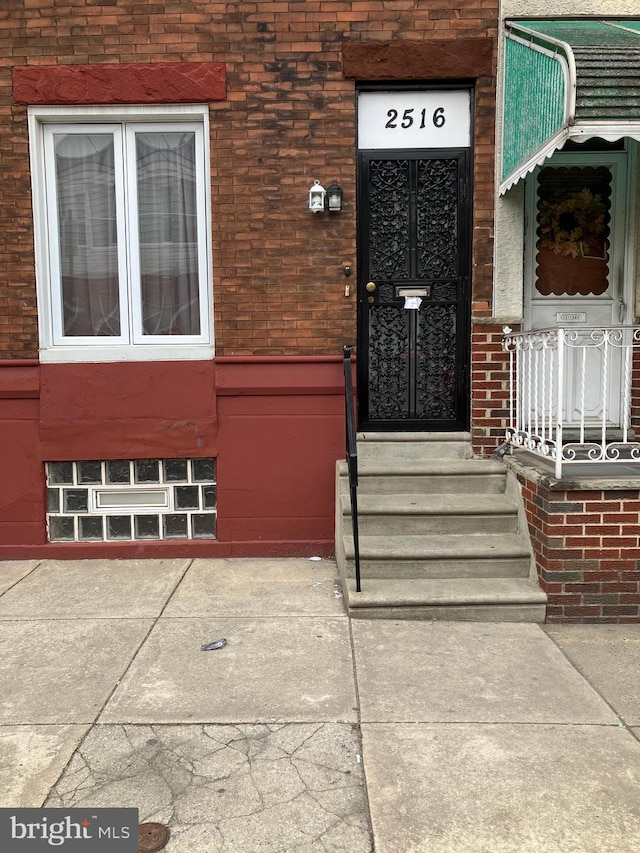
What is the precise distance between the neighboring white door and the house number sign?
764mm

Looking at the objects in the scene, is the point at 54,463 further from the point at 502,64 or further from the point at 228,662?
the point at 502,64

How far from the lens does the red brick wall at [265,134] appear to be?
502cm

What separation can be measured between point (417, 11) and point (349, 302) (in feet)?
7.53

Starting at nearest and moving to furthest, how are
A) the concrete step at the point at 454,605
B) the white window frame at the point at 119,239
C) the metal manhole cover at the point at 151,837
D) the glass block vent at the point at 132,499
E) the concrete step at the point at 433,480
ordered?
the metal manhole cover at the point at 151,837, the concrete step at the point at 454,605, the concrete step at the point at 433,480, the white window frame at the point at 119,239, the glass block vent at the point at 132,499

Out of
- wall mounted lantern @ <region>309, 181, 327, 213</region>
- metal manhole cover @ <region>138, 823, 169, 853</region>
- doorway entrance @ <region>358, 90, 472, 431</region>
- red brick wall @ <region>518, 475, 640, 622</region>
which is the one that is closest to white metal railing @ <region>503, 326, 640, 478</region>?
doorway entrance @ <region>358, 90, 472, 431</region>

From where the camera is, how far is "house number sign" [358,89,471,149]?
516 cm

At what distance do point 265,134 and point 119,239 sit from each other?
4.83ft

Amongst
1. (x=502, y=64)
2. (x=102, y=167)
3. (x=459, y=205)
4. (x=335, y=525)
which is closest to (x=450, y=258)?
(x=459, y=205)

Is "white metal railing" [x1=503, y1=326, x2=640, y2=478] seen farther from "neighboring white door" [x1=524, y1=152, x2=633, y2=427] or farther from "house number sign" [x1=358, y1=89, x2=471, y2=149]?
"house number sign" [x1=358, y1=89, x2=471, y2=149]

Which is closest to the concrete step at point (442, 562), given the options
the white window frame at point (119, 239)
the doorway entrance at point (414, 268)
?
the doorway entrance at point (414, 268)

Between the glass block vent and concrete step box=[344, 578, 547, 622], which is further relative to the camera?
the glass block vent

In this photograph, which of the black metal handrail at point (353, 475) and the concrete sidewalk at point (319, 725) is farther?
the black metal handrail at point (353, 475)

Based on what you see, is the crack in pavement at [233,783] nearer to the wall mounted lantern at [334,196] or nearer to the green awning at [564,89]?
the green awning at [564,89]

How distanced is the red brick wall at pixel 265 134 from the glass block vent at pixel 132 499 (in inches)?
42.4
